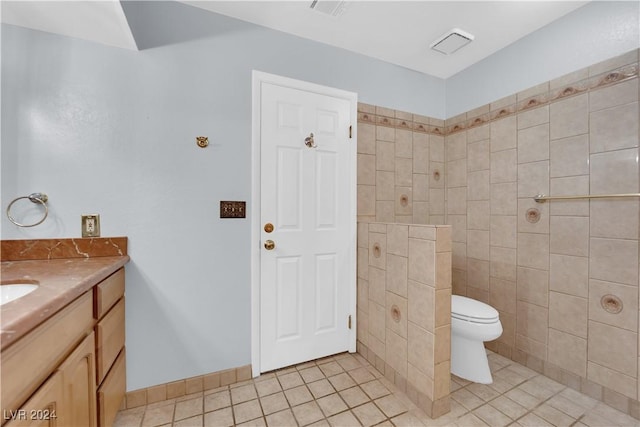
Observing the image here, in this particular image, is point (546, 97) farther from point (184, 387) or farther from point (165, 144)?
point (184, 387)

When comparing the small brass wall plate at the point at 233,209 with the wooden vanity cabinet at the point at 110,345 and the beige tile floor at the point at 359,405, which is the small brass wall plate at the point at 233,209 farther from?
the beige tile floor at the point at 359,405

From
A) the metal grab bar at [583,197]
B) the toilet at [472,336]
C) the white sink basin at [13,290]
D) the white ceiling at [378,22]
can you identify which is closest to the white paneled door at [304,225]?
the white ceiling at [378,22]

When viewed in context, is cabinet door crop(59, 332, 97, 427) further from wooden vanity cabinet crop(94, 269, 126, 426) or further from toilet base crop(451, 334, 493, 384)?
toilet base crop(451, 334, 493, 384)

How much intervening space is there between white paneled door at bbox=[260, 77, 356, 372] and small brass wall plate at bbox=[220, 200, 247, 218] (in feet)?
0.41

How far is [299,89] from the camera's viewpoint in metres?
1.89

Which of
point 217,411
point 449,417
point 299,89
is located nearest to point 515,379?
point 449,417

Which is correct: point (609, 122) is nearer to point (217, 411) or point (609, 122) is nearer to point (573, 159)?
point (573, 159)

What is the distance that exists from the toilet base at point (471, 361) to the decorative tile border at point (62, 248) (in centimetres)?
214

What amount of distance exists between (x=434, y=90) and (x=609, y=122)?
129 centimetres

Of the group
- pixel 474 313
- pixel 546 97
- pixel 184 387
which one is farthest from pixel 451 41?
pixel 184 387

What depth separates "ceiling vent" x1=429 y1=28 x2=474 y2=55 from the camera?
6.31 ft


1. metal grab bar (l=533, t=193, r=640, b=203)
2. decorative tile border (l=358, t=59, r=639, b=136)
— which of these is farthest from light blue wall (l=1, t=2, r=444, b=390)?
metal grab bar (l=533, t=193, r=640, b=203)

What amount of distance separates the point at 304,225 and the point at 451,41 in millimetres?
1739

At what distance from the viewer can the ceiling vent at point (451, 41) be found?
1.92 meters
